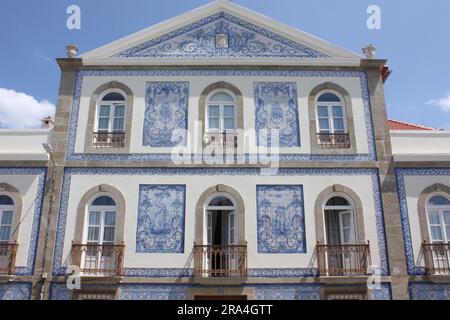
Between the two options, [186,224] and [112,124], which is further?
[112,124]

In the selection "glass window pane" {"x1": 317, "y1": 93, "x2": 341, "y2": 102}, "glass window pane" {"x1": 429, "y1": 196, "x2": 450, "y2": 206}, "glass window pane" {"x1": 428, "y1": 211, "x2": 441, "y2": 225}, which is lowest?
"glass window pane" {"x1": 428, "y1": 211, "x2": 441, "y2": 225}

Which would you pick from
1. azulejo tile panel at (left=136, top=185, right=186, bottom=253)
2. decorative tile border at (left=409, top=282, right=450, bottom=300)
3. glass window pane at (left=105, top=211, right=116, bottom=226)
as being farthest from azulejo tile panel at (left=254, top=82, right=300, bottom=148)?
decorative tile border at (left=409, top=282, right=450, bottom=300)

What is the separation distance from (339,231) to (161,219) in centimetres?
459

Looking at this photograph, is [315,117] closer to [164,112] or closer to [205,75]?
[205,75]

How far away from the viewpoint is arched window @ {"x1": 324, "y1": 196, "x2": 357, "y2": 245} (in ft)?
40.0

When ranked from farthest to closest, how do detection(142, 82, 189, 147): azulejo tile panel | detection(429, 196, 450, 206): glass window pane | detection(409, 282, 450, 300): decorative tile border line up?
detection(142, 82, 189, 147): azulejo tile panel < detection(429, 196, 450, 206): glass window pane < detection(409, 282, 450, 300): decorative tile border

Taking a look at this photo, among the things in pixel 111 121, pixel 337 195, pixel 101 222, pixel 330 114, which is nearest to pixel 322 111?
pixel 330 114

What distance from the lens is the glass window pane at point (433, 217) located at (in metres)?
12.2

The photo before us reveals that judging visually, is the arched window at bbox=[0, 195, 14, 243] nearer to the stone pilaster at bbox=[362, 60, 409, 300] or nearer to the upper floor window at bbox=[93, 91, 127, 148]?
the upper floor window at bbox=[93, 91, 127, 148]

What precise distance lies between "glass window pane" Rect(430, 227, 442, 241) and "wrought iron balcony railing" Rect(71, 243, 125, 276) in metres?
7.80

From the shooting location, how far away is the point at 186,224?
12.0 m

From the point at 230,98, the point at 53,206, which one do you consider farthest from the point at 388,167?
the point at 53,206

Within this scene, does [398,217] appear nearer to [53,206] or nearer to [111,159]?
[111,159]

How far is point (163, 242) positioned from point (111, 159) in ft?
8.72
